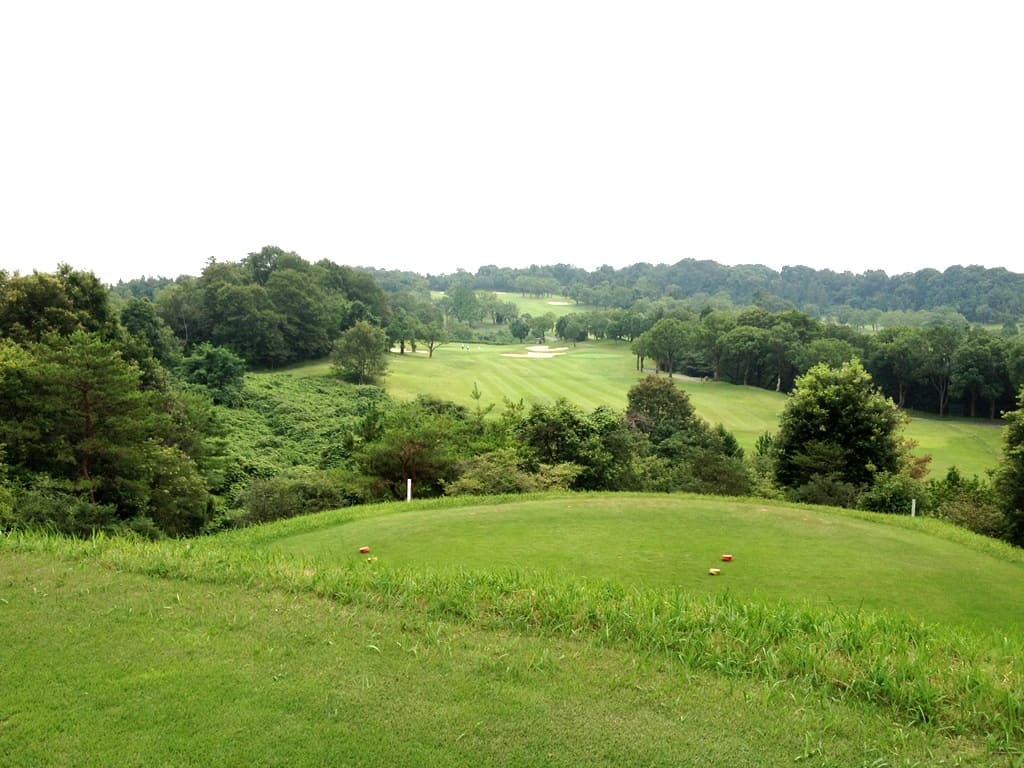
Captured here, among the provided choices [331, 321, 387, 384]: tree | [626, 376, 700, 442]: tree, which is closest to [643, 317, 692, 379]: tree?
[626, 376, 700, 442]: tree

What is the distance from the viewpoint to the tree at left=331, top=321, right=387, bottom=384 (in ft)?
180

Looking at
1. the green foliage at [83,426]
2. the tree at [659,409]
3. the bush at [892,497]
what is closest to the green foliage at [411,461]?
the green foliage at [83,426]

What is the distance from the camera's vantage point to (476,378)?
62.2 m

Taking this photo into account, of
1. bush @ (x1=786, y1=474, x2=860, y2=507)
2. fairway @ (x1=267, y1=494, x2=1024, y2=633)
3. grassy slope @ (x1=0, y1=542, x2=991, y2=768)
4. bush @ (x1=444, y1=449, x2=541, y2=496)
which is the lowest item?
bush @ (x1=786, y1=474, x2=860, y2=507)

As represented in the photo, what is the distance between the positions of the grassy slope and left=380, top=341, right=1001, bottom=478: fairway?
120 ft

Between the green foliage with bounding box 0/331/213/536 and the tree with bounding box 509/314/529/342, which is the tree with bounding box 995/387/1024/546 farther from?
the tree with bounding box 509/314/529/342

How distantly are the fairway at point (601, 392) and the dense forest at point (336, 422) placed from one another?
4708 millimetres

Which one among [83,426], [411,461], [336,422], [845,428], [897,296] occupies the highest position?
[897,296]

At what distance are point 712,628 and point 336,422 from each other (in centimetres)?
3612

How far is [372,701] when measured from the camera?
5207mm

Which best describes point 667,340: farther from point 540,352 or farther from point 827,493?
point 827,493

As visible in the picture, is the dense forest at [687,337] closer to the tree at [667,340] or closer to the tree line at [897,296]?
the tree at [667,340]

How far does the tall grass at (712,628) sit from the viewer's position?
17.7ft

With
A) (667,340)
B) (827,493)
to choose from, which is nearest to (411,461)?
(827,493)
